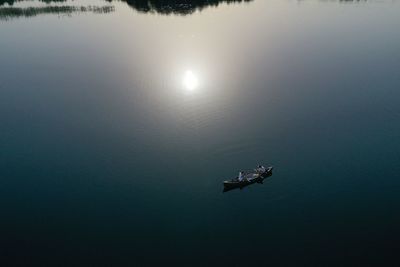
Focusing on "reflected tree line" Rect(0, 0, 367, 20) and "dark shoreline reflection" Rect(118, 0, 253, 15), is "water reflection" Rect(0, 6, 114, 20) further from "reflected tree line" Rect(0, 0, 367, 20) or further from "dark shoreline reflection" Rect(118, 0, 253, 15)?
"dark shoreline reflection" Rect(118, 0, 253, 15)

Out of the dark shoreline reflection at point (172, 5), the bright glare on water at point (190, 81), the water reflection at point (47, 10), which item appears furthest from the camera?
the dark shoreline reflection at point (172, 5)

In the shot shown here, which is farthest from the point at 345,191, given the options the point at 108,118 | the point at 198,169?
the point at 108,118

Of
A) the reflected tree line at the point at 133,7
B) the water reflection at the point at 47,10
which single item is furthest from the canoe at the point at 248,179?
the water reflection at the point at 47,10

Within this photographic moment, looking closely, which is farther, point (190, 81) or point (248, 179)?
point (190, 81)

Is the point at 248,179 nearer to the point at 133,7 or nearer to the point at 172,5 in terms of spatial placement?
the point at 172,5

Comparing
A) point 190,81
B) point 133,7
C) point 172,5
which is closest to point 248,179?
point 190,81

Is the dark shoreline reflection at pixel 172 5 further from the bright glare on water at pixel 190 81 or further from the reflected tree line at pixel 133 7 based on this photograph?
the bright glare on water at pixel 190 81

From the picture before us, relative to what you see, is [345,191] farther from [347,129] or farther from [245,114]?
[245,114]
